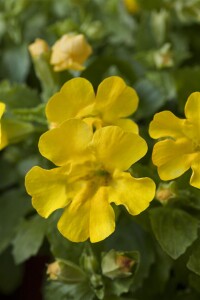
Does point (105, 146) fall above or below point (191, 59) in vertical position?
above

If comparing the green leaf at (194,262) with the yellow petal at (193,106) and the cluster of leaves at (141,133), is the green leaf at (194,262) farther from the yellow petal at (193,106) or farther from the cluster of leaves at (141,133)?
the yellow petal at (193,106)

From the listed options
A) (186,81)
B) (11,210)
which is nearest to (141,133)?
(186,81)

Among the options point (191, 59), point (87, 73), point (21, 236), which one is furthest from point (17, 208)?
point (191, 59)

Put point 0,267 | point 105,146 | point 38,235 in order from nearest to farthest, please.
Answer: point 105,146, point 38,235, point 0,267

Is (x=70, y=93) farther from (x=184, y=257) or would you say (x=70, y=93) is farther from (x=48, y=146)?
(x=184, y=257)

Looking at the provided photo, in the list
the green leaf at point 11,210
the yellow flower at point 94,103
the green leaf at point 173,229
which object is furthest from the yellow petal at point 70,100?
the green leaf at point 11,210

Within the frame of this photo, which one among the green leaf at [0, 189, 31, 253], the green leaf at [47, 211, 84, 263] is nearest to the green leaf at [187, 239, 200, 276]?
the green leaf at [47, 211, 84, 263]

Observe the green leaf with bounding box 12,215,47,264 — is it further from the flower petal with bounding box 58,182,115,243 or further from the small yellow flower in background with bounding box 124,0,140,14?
the small yellow flower in background with bounding box 124,0,140,14
